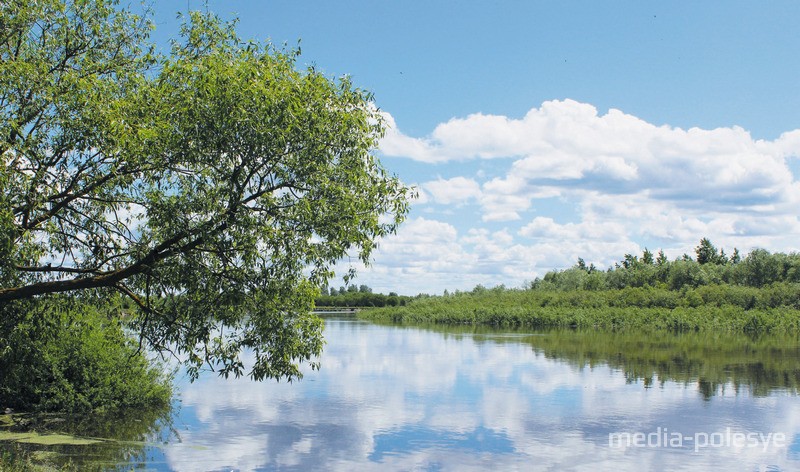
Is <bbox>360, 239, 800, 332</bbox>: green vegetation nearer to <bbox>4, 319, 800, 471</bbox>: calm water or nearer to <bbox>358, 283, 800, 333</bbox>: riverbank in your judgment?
<bbox>358, 283, 800, 333</bbox>: riverbank

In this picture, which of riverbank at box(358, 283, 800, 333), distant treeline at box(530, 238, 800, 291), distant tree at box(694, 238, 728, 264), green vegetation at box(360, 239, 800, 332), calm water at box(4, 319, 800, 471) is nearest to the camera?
calm water at box(4, 319, 800, 471)

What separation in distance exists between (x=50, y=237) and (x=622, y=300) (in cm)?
8824

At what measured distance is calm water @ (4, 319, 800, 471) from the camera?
59.7ft

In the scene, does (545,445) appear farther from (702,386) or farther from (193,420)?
(702,386)

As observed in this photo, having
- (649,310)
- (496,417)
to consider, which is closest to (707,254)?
(649,310)

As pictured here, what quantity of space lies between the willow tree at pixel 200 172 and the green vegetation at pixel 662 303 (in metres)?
73.4

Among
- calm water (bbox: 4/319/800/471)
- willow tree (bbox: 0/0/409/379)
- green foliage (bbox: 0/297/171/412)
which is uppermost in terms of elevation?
willow tree (bbox: 0/0/409/379)

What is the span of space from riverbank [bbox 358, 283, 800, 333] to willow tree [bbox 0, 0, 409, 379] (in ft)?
240

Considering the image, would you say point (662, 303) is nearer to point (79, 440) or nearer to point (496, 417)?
point (496, 417)

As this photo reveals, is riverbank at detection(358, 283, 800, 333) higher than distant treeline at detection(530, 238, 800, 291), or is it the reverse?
distant treeline at detection(530, 238, 800, 291)

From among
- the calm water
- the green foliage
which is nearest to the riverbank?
the calm water

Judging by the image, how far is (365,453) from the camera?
1889cm

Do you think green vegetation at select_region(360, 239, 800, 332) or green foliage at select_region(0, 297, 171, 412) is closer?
green foliage at select_region(0, 297, 171, 412)

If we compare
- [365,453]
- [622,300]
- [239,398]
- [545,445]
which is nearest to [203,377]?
[239,398]
